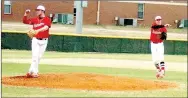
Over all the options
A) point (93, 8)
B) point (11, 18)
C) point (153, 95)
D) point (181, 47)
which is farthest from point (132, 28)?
point (153, 95)

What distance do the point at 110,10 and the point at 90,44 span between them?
1967 cm

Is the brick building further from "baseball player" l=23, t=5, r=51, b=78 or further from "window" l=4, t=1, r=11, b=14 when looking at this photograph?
"baseball player" l=23, t=5, r=51, b=78

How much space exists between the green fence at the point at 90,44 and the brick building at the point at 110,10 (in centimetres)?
1666

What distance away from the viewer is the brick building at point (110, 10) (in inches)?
1810

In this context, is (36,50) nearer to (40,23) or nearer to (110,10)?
(40,23)

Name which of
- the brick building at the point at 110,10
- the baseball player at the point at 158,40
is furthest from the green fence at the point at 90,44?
the brick building at the point at 110,10

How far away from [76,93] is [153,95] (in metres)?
1.54

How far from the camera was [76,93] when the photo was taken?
10.3 m

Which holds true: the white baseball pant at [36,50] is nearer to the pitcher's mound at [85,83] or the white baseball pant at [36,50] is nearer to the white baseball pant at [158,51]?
the pitcher's mound at [85,83]

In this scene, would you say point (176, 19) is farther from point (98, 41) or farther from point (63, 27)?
point (98, 41)

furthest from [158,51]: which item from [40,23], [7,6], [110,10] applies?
[110,10]

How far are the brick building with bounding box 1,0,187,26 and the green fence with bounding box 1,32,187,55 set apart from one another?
16664 millimetres

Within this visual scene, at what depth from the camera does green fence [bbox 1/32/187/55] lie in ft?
92.7

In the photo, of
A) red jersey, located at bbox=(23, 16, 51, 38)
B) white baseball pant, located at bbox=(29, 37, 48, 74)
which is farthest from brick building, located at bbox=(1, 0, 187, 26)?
white baseball pant, located at bbox=(29, 37, 48, 74)
